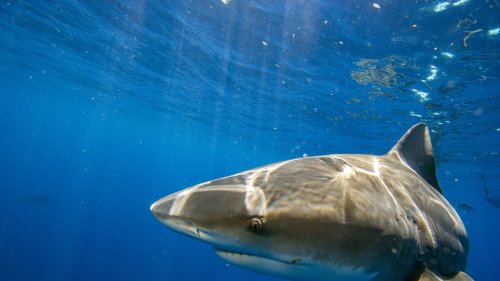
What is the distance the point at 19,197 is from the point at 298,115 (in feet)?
181

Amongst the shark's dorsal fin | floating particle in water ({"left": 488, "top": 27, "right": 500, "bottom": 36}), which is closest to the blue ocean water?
floating particle in water ({"left": 488, "top": 27, "right": 500, "bottom": 36})

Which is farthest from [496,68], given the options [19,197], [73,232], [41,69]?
[19,197]

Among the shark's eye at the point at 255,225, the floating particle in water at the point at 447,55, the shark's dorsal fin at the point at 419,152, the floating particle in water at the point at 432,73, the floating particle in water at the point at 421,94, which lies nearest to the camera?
the shark's eye at the point at 255,225

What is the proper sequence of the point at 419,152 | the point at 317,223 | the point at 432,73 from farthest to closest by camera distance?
the point at 432,73, the point at 419,152, the point at 317,223

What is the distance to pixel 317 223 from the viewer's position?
2154 mm

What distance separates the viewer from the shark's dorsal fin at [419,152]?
438 cm

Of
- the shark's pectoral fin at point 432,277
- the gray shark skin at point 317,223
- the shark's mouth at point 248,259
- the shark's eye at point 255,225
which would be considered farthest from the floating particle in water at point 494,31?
the shark's eye at point 255,225

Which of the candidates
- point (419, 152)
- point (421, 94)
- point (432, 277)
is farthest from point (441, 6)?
point (432, 277)

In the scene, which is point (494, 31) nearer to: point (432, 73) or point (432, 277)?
point (432, 73)

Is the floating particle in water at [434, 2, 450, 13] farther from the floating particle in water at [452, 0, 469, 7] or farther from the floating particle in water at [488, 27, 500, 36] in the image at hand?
the floating particle in water at [488, 27, 500, 36]

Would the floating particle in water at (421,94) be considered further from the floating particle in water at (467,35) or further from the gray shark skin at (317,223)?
the gray shark skin at (317,223)

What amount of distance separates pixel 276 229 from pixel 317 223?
0.30 m

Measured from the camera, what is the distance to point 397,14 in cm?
978

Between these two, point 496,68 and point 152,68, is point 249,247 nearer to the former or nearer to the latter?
point 496,68
